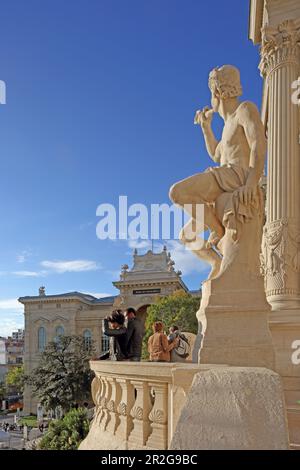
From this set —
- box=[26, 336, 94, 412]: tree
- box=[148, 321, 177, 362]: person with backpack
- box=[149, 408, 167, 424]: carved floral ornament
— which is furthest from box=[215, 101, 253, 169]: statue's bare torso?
box=[26, 336, 94, 412]: tree

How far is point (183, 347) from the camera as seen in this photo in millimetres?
9070

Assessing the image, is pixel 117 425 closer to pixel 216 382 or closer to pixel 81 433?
pixel 216 382

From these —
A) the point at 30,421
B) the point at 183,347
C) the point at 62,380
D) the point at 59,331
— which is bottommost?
the point at 30,421

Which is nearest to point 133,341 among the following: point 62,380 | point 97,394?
point 97,394

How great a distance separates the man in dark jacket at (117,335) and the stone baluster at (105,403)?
1.47 m

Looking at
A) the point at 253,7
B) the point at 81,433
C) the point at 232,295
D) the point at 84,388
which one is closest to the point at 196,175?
the point at 232,295

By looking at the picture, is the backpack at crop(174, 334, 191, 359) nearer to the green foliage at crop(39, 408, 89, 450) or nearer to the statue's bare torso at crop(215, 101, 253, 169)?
the statue's bare torso at crop(215, 101, 253, 169)

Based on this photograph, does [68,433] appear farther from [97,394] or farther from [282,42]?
[282,42]

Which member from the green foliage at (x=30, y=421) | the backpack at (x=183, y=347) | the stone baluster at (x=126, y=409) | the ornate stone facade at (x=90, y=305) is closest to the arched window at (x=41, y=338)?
the ornate stone facade at (x=90, y=305)

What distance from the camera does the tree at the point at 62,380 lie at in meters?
46.3

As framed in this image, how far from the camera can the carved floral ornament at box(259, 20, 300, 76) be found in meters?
11.9

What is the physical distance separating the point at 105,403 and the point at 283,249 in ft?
22.1

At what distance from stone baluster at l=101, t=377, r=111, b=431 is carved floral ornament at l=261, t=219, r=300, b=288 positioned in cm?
625

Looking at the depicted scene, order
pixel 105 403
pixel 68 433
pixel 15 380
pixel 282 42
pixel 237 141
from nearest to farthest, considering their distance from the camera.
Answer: pixel 105 403, pixel 237 141, pixel 282 42, pixel 68 433, pixel 15 380
